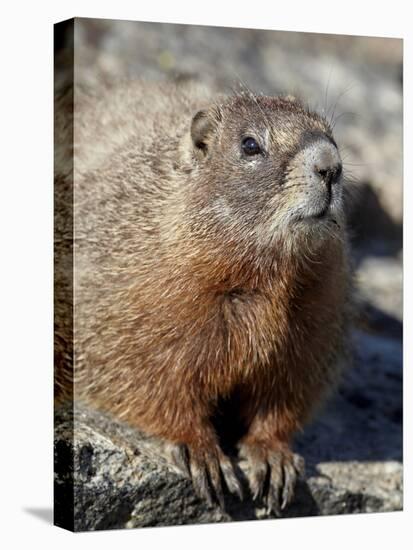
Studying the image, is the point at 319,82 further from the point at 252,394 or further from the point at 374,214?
the point at 252,394

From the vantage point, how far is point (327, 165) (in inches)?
220

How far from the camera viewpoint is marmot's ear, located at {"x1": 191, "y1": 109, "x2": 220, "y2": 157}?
20.2ft

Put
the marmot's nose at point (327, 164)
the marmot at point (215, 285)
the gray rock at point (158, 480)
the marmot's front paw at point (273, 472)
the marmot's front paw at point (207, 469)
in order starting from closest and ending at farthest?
the marmot's nose at point (327, 164) → the marmot at point (215, 285) → the gray rock at point (158, 480) → the marmot's front paw at point (207, 469) → the marmot's front paw at point (273, 472)

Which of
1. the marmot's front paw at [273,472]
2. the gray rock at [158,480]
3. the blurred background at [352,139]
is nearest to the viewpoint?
the gray rock at [158,480]

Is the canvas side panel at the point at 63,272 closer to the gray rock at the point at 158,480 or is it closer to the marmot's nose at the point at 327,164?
the gray rock at the point at 158,480

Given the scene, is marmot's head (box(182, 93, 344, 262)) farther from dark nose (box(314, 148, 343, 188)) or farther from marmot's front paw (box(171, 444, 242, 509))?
marmot's front paw (box(171, 444, 242, 509))

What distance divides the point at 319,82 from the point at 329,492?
12.9ft

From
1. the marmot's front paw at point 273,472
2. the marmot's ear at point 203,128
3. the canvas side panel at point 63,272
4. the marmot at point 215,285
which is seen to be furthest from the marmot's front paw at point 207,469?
the marmot's ear at point 203,128

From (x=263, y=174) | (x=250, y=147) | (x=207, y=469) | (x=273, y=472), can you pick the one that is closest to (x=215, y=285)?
(x=263, y=174)

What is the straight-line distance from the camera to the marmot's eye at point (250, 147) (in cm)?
591

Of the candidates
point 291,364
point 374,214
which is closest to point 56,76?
point 291,364

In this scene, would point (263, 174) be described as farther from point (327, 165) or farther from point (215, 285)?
point (215, 285)

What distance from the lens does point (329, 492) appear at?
678cm

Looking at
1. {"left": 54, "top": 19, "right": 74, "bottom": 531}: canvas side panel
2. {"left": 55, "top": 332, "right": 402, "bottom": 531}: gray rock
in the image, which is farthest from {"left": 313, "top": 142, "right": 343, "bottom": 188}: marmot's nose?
{"left": 55, "top": 332, "right": 402, "bottom": 531}: gray rock
